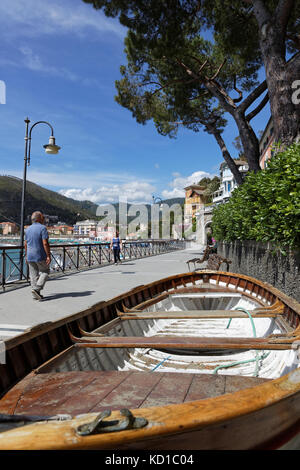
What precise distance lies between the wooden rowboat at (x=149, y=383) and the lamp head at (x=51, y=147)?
748 cm

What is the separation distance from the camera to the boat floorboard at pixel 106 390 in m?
1.96

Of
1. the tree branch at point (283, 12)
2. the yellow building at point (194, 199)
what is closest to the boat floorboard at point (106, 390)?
the tree branch at point (283, 12)

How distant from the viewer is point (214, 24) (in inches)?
543

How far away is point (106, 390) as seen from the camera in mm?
2148

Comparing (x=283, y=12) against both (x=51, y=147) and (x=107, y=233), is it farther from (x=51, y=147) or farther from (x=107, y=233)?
(x=107, y=233)

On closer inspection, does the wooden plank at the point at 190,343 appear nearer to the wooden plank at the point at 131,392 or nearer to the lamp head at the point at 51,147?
the wooden plank at the point at 131,392

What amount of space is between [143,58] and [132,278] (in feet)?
37.3

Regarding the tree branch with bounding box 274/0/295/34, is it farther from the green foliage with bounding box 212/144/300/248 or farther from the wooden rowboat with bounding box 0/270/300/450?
the wooden rowboat with bounding box 0/270/300/450

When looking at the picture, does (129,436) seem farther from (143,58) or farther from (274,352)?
(143,58)

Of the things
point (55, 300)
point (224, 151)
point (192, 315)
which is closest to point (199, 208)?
point (224, 151)

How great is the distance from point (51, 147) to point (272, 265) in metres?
8.20

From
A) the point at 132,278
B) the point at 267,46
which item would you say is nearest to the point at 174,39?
the point at 267,46
